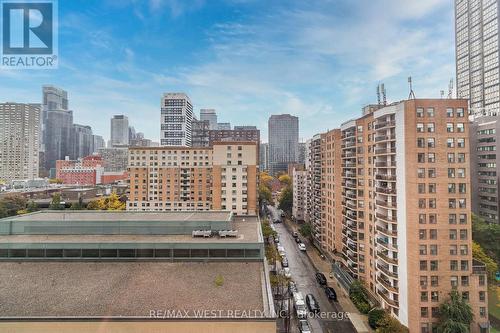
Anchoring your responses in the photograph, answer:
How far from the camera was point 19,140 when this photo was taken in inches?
964

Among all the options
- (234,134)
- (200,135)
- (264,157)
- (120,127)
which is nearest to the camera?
(120,127)

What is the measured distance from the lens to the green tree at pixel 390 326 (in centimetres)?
1465

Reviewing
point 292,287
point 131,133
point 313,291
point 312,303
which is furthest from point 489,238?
point 131,133

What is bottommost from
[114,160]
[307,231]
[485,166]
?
[307,231]

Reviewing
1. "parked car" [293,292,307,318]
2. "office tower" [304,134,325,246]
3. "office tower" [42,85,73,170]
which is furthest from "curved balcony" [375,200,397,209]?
"office tower" [42,85,73,170]

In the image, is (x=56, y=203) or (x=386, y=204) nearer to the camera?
(x=386, y=204)

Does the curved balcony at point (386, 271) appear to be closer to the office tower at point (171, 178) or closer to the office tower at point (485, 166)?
the office tower at point (485, 166)

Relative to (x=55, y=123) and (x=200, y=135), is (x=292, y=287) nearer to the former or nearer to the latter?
(x=55, y=123)

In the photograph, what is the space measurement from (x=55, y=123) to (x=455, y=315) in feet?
94.4

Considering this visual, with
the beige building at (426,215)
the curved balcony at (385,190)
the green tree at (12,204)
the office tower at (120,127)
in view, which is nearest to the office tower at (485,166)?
the beige building at (426,215)

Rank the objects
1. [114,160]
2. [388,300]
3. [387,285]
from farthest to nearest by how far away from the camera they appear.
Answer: [114,160] → [387,285] → [388,300]

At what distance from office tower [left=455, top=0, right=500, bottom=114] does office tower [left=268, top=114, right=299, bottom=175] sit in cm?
5906

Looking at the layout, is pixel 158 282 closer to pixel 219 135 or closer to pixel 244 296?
pixel 244 296

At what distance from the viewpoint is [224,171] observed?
110 feet
